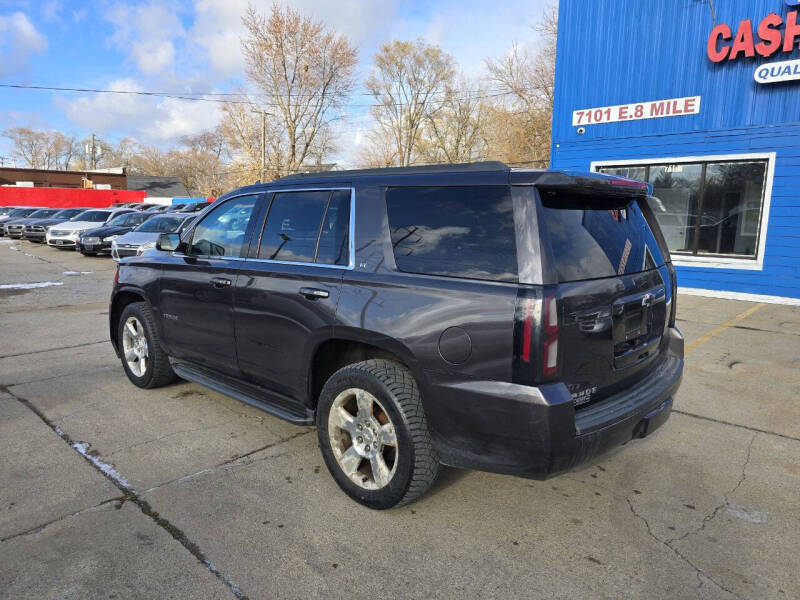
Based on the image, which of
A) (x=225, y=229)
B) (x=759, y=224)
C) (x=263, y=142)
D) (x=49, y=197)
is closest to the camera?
(x=225, y=229)

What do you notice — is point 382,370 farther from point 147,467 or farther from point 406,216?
point 147,467

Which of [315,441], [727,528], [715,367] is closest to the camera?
[727,528]

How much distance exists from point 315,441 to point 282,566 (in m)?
1.41

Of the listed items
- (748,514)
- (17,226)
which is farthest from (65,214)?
(748,514)

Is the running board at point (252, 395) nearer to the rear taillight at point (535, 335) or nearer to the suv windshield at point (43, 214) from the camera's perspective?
the rear taillight at point (535, 335)

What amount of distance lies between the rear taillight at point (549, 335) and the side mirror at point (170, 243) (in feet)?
10.7

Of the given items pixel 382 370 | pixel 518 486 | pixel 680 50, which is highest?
pixel 680 50

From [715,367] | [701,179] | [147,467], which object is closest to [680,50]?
[701,179]

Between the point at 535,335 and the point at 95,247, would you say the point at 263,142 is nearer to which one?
the point at 95,247

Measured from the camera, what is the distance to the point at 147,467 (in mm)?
3457

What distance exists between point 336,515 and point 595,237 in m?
2.03

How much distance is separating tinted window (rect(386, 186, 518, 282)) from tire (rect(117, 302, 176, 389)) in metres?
2.76

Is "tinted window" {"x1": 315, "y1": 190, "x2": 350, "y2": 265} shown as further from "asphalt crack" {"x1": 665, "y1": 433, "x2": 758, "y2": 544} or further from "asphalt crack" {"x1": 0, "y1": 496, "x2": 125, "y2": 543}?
"asphalt crack" {"x1": 665, "y1": 433, "x2": 758, "y2": 544}

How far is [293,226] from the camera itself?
361cm
